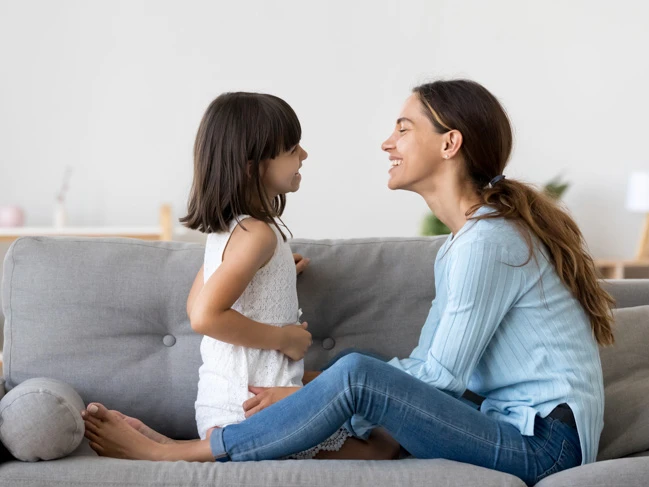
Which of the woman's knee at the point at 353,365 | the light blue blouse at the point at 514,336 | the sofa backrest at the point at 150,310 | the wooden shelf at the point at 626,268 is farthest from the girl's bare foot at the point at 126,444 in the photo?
the wooden shelf at the point at 626,268

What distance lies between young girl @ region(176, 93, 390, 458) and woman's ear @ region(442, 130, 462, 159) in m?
0.33

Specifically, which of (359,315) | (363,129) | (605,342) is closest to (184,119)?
(363,129)

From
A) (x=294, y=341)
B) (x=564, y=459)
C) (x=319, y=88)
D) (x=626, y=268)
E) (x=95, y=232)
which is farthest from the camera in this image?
(x=319, y=88)

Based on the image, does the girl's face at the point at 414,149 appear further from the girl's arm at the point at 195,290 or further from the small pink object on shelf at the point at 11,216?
the small pink object on shelf at the point at 11,216

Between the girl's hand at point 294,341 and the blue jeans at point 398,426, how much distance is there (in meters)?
0.21

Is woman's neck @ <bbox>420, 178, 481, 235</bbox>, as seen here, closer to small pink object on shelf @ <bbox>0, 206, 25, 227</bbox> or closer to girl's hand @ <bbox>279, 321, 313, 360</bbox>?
girl's hand @ <bbox>279, 321, 313, 360</bbox>

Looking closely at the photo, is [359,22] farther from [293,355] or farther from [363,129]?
[293,355]

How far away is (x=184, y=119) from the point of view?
4.45 metres

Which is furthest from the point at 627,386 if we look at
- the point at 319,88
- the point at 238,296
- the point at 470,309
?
the point at 319,88

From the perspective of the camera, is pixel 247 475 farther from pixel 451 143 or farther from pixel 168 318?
pixel 451 143

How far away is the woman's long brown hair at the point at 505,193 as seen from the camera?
1595 mm

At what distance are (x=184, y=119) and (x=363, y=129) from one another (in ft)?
3.29

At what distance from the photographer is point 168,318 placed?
1892 millimetres

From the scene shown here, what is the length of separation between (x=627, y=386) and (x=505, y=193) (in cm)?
53
